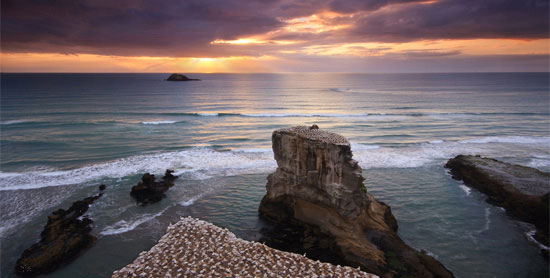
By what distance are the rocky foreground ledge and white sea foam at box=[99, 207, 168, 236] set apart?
211 inches

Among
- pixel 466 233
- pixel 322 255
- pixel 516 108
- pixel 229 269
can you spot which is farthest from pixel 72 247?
pixel 516 108

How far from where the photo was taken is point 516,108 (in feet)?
209

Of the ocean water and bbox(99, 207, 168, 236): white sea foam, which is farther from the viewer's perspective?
bbox(99, 207, 168, 236): white sea foam

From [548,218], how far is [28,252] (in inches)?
1123

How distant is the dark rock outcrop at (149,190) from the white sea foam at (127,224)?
1897mm

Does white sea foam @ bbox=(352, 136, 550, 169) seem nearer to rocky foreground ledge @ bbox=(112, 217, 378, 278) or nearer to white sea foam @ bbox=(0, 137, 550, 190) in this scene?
white sea foam @ bbox=(0, 137, 550, 190)

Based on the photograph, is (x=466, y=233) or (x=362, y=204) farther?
(x=466, y=233)

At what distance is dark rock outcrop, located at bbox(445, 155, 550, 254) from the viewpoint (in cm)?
1827

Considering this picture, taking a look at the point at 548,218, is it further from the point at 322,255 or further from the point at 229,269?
the point at 229,269

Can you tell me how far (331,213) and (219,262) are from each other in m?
6.71

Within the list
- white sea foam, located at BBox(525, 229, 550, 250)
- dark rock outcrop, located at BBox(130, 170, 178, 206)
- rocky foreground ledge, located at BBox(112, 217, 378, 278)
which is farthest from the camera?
dark rock outcrop, located at BBox(130, 170, 178, 206)

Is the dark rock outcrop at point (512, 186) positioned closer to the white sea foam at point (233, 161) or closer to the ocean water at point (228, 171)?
the ocean water at point (228, 171)

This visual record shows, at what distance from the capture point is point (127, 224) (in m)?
18.7

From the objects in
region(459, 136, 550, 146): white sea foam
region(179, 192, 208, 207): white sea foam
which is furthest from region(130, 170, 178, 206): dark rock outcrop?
region(459, 136, 550, 146): white sea foam
